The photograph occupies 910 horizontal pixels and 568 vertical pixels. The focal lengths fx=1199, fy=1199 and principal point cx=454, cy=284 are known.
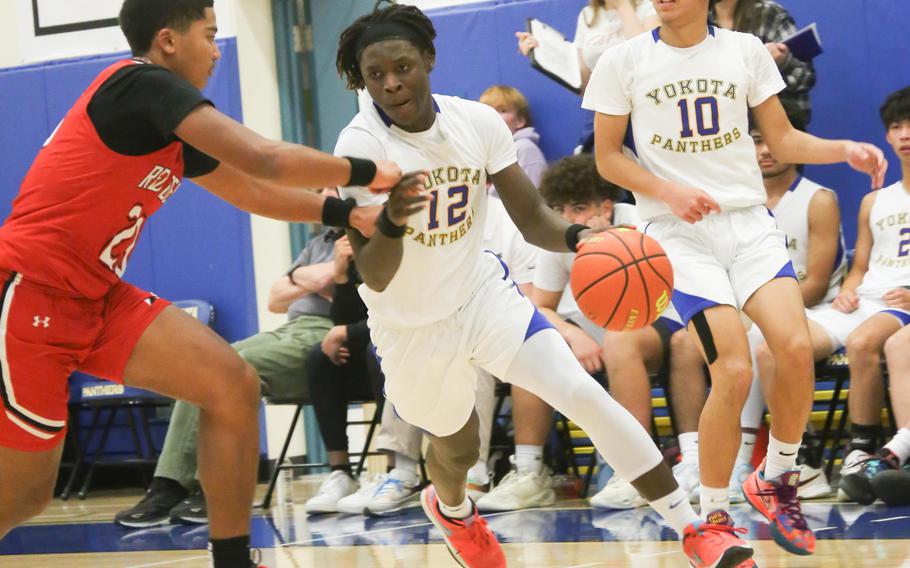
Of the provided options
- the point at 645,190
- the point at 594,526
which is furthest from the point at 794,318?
the point at 594,526

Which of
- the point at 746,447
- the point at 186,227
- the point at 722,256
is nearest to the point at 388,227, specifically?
the point at 722,256

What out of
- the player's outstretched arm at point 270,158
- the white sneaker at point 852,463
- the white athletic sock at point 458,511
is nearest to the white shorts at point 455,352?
the white athletic sock at point 458,511

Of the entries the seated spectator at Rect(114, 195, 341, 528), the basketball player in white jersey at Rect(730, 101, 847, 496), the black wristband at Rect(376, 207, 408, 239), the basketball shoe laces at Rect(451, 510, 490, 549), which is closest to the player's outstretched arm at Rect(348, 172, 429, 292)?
the black wristband at Rect(376, 207, 408, 239)

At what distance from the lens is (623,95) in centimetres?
454

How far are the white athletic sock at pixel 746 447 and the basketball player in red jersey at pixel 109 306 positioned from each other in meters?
2.80

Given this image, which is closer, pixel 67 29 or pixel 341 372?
pixel 341 372

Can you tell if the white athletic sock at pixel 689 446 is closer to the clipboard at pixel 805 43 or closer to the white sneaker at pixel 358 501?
the white sneaker at pixel 358 501

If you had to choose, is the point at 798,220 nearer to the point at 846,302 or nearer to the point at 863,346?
the point at 846,302

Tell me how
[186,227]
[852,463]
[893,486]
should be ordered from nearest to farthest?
[893,486]
[852,463]
[186,227]

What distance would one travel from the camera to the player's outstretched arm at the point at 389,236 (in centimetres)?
329

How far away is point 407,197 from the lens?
329 centimetres

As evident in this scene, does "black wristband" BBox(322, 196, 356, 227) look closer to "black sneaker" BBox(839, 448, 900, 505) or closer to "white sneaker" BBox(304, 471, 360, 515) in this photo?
"black sneaker" BBox(839, 448, 900, 505)

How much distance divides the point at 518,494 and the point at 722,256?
203 cm

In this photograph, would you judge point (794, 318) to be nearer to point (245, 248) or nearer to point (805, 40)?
point (805, 40)
